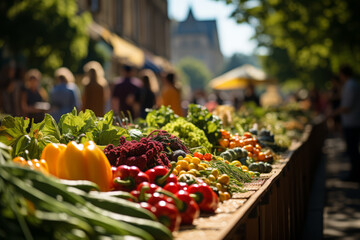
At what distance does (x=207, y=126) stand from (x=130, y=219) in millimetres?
3477

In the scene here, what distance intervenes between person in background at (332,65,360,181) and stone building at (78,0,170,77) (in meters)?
16.0

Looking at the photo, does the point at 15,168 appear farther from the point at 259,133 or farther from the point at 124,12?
the point at 124,12

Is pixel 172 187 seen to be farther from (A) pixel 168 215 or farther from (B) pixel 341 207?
(B) pixel 341 207

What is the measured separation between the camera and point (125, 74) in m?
10.5

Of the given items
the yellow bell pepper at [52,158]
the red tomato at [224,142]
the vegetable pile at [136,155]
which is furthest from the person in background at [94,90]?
the yellow bell pepper at [52,158]

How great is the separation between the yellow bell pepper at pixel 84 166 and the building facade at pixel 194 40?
155 metres

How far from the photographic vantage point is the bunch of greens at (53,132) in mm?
3521

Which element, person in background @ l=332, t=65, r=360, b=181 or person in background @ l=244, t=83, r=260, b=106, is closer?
person in background @ l=332, t=65, r=360, b=181

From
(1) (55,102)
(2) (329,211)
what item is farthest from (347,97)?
(1) (55,102)

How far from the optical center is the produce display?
1979 millimetres

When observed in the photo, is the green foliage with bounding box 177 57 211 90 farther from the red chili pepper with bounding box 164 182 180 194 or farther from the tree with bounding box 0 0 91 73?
the red chili pepper with bounding box 164 182 180 194

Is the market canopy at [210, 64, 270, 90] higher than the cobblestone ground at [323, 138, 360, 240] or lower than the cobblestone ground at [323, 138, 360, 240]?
higher

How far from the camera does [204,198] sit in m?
2.92

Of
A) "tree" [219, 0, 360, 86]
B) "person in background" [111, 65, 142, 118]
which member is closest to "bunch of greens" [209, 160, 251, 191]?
"person in background" [111, 65, 142, 118]
